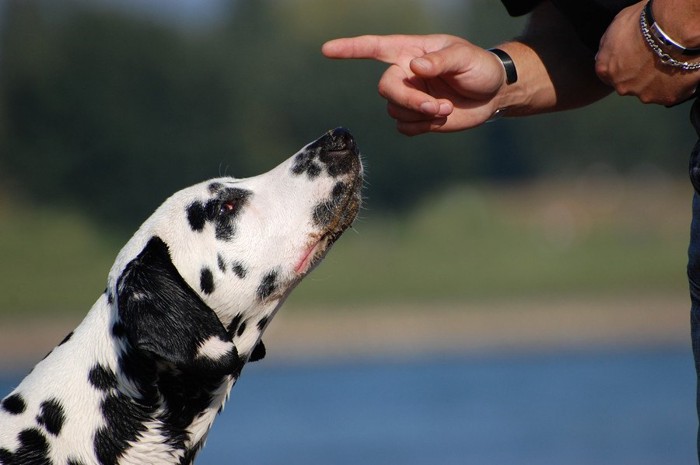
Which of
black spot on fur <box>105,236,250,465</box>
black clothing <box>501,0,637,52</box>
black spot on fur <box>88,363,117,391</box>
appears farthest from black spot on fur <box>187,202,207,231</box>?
black clothing <box>501,0,637,52</box>

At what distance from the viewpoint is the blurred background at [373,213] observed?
19.9m

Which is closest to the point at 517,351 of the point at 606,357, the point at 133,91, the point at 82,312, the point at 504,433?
the point at 606,357

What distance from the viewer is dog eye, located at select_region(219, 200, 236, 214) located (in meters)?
4.18

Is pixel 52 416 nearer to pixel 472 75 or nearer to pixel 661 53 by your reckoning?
pixel 472 75

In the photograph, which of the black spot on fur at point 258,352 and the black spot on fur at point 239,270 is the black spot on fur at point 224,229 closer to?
the black spot on fur at point 239,270

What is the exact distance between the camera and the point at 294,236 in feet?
13.5

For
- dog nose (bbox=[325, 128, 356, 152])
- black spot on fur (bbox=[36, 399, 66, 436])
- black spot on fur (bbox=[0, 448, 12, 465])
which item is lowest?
black spot on fur (bbox=[0, 448, 12, 465])

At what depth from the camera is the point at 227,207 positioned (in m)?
4.19

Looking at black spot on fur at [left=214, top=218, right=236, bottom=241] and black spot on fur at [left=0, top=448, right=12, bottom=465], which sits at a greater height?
black spot on fur at [left=214, top=218, right=236, bottom=241]

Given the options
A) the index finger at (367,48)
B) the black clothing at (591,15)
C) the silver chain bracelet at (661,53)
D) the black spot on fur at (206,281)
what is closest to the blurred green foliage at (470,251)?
the black spot on fur at (206,281)

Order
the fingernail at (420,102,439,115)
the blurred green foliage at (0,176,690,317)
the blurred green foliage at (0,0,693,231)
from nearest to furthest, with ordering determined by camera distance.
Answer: the fingernail at (420,102,439,115) < the blurred green foliage at (0,176,690,317) < the blurred green foliage at (0,0,693,231)

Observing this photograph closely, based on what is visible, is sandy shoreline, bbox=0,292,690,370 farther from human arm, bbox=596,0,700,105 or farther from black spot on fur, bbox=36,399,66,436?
human arm, bbox=596,0,700,105

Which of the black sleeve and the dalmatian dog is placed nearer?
the dalmatian dog

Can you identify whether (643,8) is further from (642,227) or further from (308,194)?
(642,227)
